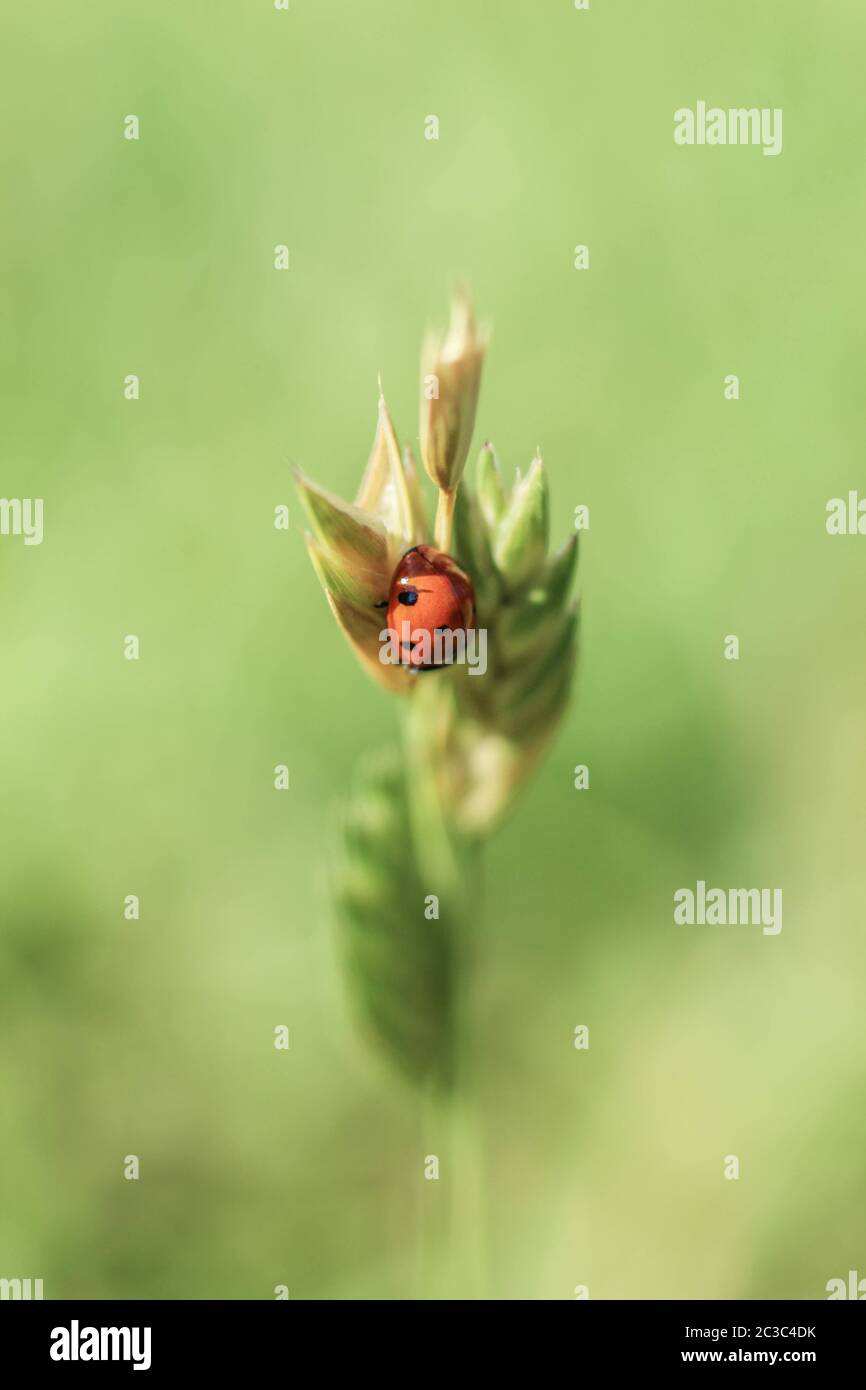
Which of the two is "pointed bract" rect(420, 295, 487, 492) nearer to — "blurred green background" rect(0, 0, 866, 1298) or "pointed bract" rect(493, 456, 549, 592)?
"pointed bract" rect(493, 456, 549, 592)

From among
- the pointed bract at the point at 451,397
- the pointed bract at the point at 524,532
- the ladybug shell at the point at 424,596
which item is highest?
the pointed bract at the point at 451,397

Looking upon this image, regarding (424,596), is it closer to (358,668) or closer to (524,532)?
(524,532)

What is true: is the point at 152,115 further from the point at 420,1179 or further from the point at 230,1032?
the point at 420,1179

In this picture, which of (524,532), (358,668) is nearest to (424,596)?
(524,532)

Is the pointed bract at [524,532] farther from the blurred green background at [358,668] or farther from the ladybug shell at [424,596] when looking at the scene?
the blurred green background at [358,668]

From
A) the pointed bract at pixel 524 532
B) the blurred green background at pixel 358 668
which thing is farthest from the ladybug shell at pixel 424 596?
the blurred green background at pixel 358 668

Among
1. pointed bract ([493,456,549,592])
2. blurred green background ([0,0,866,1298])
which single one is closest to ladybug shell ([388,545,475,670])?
pointed bract ([493,456,549,592])
